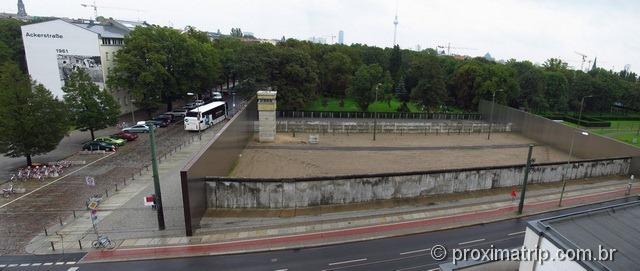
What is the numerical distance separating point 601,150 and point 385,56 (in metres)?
64.1

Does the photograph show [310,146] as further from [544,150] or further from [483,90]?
[483,90]

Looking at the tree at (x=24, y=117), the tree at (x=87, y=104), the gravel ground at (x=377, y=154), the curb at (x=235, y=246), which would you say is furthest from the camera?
the tree at (x=87, y=104)

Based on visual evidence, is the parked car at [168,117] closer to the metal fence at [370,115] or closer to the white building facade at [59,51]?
the white building facade at [59,51]

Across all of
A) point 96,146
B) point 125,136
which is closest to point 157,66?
point 125,136

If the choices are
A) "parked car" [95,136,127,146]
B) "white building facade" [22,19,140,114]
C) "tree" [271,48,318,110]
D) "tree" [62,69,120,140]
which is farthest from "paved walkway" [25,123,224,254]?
"white building facade" [22,19,140,114]

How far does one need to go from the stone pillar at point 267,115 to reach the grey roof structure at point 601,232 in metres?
36.4

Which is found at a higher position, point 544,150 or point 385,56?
point 385,56

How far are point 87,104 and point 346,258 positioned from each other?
3802 centimetres

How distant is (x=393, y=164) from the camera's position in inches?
1538

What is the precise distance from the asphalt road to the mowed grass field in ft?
168

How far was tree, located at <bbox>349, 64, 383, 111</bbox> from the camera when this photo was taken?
222 feet

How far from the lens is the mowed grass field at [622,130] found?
60.6 meters

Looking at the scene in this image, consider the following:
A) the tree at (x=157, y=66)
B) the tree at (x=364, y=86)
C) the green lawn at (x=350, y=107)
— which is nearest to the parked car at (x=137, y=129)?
the tree at (x=157, y=66)

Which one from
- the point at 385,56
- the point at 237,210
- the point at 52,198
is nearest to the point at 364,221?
the point at 237,210
